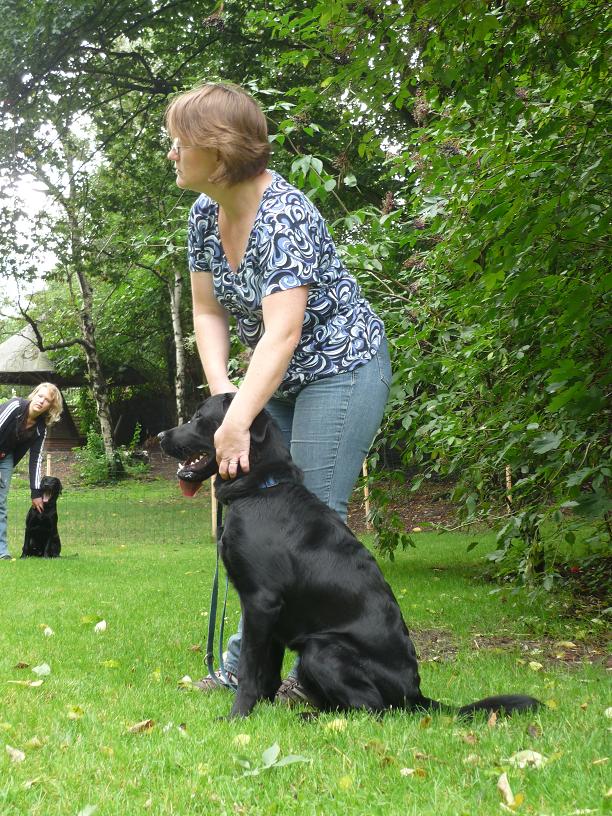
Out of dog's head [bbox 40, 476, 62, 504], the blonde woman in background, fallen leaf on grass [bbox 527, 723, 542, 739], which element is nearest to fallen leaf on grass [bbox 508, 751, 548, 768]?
fallen leaf on grass [bbox 527, 723, 542, 739]

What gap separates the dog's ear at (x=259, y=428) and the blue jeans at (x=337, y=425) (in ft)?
0.56

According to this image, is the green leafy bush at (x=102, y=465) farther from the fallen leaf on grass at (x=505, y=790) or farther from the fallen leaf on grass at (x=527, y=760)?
the fallen leaf on grass at (x=505, y=790)

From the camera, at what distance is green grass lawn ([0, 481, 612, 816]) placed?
224 centimetres

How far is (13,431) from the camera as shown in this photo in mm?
9633

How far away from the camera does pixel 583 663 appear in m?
5.20

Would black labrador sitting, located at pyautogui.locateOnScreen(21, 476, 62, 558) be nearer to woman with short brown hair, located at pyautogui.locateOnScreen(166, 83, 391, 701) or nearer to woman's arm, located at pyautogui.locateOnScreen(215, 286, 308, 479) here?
woman with short brown hair, located at pyautogui.locateOnScreen(166, 83, 391, 701)

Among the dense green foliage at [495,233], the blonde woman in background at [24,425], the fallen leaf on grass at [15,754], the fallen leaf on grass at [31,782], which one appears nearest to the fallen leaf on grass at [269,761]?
the fallen leaf on grass at [31,782]

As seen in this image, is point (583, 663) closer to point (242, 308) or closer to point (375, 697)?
point (375, 697)

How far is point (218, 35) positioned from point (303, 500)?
44.9 ft

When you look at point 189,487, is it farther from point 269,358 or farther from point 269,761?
point 269,761

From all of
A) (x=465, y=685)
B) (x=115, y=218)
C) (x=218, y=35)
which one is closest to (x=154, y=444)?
(x=115, y=218)

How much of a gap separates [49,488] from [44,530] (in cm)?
53

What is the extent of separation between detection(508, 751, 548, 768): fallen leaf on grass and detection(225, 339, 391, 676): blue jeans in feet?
4.37

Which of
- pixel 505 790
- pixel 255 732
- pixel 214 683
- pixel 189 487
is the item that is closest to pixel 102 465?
pixel 214 683
